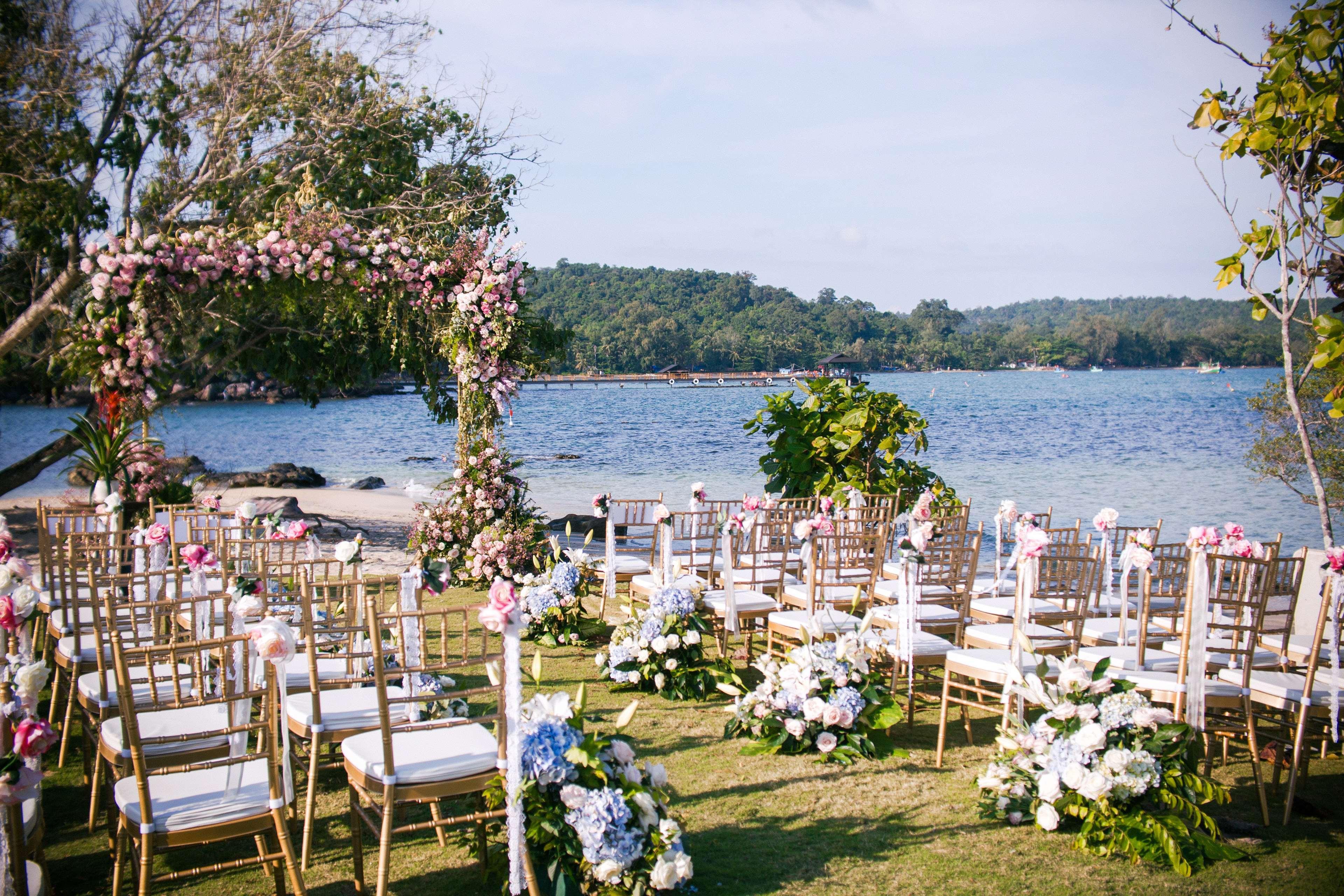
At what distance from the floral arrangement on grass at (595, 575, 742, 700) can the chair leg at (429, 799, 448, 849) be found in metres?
1.92

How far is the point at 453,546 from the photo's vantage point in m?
8.73

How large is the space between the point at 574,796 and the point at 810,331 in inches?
3183

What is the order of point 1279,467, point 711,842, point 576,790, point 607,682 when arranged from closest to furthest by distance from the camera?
point 576,790 → point 711,842 → point 607,682 → point 1279,467

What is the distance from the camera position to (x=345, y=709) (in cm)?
363

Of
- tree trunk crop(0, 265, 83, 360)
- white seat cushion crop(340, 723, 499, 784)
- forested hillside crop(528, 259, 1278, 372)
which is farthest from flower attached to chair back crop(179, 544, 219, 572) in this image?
forested hillside crop(528, 259, 1278, 372)

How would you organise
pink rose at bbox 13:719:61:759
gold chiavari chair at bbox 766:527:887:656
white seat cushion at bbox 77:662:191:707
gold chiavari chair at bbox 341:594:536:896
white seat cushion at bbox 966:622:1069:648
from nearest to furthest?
pink rose at bbox 13:719:61:759 → gold chiavari chair at bbox 341:594:536:896 → white seat cushion at bbox 77:662:191:707 → white seat cushion at bbox 966:622:1069:648 → gold chiavari chair at bbox 766:527:887:656

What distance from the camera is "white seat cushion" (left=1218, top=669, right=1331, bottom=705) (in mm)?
3949

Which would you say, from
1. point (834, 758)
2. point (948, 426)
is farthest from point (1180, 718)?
point (948, 426)

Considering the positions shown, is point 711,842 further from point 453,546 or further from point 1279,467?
point 1279,467

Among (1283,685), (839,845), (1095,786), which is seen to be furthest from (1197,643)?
(839,845)

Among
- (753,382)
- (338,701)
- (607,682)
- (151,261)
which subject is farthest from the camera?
(753,382)

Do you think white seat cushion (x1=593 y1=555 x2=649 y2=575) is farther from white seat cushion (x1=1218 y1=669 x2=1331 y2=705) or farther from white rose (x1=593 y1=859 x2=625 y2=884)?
white rose (x1=593 y1=859 x2=625 y2=884)

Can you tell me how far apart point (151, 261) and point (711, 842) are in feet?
23.0

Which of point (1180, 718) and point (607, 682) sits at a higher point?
point (1180, 718)
